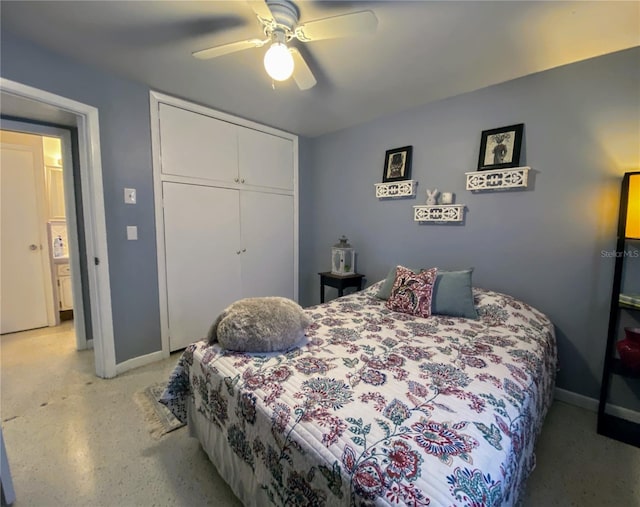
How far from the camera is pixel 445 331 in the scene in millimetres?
1649

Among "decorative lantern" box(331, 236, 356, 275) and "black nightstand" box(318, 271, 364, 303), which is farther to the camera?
"decorative lantern" box(331, 236, 356, 275)

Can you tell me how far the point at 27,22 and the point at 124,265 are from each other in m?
1.52

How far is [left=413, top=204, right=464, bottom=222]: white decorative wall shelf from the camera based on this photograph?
7.61ft

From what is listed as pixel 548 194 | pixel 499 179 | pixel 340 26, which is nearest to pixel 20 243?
pixel 340 26

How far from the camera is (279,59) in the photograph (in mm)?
1346

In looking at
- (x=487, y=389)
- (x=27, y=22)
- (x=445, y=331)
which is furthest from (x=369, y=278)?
(x=27, y=22)

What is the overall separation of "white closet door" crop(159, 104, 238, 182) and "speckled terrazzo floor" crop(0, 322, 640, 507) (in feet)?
5.91

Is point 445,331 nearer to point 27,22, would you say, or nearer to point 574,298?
point 574,298

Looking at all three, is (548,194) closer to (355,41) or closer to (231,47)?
(355,41)

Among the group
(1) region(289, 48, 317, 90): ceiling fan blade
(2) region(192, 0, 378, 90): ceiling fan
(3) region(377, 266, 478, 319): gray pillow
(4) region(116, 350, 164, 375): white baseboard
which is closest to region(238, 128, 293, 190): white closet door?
(1) region(289, 48, 317, 90): ceiling fan blade

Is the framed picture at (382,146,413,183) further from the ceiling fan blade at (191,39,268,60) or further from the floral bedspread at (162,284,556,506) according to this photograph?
the ceiling fan blade at (191,39,268,60)

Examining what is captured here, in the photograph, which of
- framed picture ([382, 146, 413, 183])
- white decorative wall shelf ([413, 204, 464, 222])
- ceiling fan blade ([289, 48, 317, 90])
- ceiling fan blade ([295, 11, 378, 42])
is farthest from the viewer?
framed picture ([382, 146, 413, 183])

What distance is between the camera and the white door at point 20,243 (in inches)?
114

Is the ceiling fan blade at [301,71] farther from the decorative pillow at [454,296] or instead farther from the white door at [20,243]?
the white door at [20,243]
